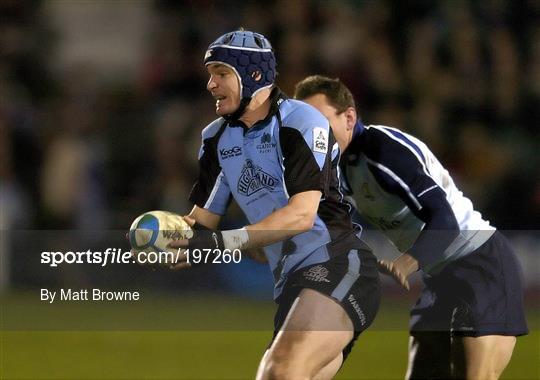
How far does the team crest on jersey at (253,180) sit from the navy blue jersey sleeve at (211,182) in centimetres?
22

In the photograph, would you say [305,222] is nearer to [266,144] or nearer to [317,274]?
[317,274]

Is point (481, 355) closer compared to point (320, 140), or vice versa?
point (320, 140)

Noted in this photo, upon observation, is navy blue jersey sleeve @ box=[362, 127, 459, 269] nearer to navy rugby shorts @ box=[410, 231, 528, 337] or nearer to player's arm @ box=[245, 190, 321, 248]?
navy rugby shorts @ box=[410, 231, 528, 337]

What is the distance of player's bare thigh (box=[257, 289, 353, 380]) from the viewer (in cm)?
495

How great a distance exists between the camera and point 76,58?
14.6 metres

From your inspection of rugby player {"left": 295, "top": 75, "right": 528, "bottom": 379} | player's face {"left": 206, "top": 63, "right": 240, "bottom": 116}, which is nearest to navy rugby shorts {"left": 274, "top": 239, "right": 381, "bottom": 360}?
rugby player {"left": 295, "top": 75, "right": 528, "bottom": 379}

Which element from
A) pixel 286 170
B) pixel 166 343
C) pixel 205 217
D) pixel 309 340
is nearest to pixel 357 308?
pixel 309 340

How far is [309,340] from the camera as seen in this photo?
16.4ft

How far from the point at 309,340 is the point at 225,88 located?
4.60ft

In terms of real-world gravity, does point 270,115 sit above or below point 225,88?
below

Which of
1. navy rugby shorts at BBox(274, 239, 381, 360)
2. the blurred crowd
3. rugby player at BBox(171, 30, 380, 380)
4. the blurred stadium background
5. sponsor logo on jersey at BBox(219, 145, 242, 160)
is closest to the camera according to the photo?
rugby player at BBox(171, 30, 380, 380)

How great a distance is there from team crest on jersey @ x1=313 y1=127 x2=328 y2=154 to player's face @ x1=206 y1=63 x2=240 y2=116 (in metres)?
0.46

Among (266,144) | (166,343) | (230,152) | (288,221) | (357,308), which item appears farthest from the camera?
(166,343)

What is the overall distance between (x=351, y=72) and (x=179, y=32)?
8.08 ft
